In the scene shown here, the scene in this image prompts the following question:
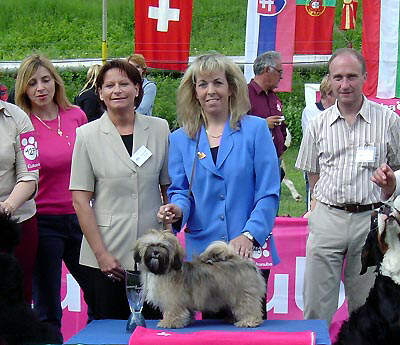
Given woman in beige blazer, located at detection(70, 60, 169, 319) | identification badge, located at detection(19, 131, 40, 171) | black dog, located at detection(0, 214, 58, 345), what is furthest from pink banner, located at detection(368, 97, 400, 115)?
black dog, located at detection(0, 214, 58, 345)

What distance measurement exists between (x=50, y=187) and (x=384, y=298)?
6.96ft

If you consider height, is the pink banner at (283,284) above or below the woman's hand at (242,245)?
below

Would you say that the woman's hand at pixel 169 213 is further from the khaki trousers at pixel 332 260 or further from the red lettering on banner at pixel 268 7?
the red lettering on banner at pixel 268 7

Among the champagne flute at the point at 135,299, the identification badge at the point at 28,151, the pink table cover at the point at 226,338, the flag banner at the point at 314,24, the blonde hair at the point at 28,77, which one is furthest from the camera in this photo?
the flag banner at the point at 314,24

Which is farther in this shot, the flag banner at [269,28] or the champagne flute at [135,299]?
the flag banner at [269,28]

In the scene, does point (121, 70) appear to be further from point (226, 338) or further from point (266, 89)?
point (266, 89)

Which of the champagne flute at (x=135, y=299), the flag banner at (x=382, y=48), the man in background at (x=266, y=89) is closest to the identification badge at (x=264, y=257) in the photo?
the champagne flute at (x=135, y=299)

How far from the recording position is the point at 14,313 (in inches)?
136

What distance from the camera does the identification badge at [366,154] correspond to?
4176 millimetres

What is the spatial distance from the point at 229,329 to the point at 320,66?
1052 cm

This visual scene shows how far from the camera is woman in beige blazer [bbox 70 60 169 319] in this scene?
386 centimetres

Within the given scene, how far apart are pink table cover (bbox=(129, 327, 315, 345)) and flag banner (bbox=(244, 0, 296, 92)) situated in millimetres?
6549

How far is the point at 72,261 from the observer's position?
4680 mm

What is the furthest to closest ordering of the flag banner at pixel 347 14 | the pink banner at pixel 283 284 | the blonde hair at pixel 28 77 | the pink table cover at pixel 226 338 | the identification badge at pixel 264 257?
1. the flag banner at pixel 347 14
2. the pink banner at pixel 283 284
3. the blonde hair at pixel 28 77
4. the identification badge at pixel 264 257
5. the pink table cover at pixel 226 338
